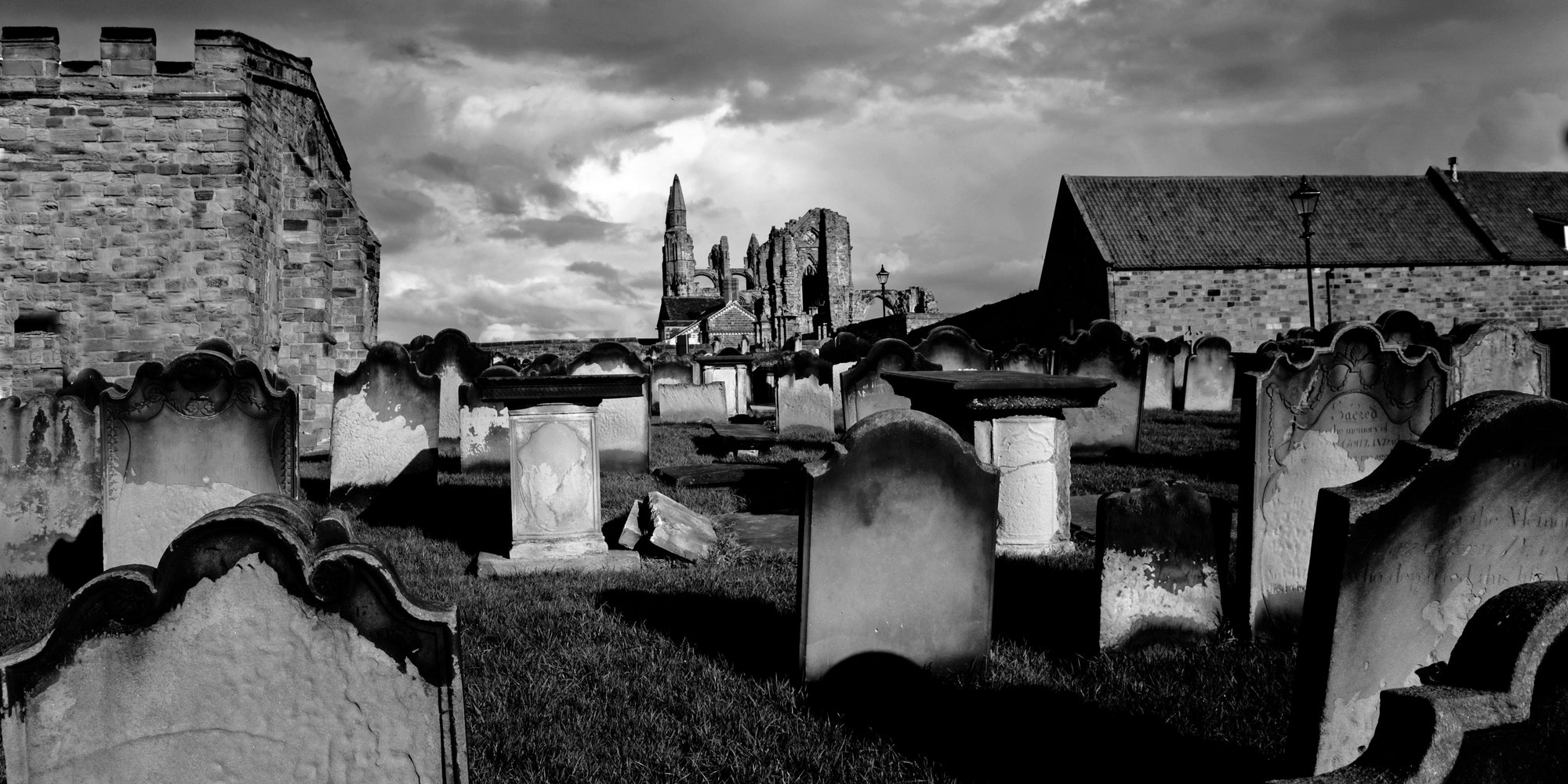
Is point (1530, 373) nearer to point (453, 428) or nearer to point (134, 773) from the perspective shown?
point (134, 773)

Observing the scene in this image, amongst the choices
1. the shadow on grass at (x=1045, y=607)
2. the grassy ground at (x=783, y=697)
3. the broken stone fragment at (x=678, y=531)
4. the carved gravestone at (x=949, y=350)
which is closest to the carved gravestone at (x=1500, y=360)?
the carved gravestone at (x=949, y=350)

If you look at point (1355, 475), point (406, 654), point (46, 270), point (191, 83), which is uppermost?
point (191, 83)

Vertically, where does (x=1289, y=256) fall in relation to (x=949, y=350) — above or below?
above

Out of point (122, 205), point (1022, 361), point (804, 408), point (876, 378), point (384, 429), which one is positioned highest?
point (122, 205)

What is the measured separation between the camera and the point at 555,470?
252 inches

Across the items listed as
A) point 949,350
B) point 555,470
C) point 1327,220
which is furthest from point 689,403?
point 1327,220

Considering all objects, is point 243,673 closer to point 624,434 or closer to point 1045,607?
point 1045,607

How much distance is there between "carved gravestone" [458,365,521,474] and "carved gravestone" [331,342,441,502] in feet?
5.06

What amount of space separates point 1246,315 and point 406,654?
29237 millimetres

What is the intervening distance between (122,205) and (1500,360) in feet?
53.3

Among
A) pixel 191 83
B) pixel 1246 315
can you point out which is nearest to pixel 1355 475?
pixel 191 83

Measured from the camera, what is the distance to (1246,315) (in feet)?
90.1

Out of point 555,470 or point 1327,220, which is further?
point 1327,220

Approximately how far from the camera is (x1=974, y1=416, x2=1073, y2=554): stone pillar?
642 cm
